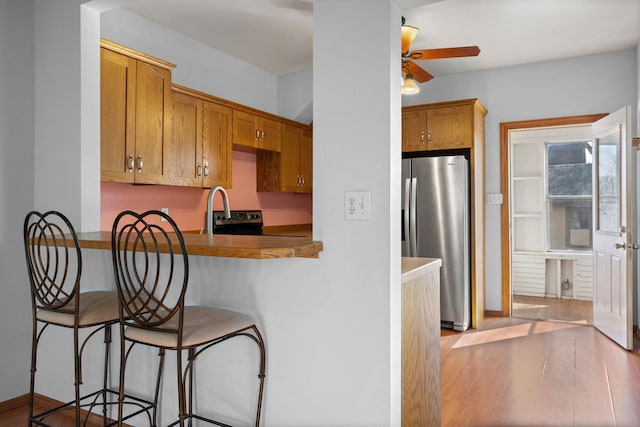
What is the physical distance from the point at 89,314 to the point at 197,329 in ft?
1.97

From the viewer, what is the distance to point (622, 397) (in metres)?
2.84

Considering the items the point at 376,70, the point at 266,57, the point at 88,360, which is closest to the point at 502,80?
the point at 266,57

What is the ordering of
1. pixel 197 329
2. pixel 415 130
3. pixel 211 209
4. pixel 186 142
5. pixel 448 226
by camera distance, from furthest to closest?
pixel 415 130, pixel 448 226, pixel 186 142, pixel 211 209, pixel 197 329

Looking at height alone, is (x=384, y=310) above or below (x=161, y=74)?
below

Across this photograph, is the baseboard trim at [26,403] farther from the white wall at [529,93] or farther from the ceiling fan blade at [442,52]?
the white wall at [529,93]

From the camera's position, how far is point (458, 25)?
376 cm

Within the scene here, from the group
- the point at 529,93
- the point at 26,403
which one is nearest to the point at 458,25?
the point at 529,93

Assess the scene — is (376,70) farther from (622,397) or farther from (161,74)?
(622,397)

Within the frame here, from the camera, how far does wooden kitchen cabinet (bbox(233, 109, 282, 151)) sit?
422 cm

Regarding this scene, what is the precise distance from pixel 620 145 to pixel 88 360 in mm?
4237

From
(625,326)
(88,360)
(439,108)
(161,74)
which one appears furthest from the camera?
(439,108)

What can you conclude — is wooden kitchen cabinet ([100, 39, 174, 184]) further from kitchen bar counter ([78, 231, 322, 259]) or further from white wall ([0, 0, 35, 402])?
kitchen bar counter ([78, 231, 322, 259])

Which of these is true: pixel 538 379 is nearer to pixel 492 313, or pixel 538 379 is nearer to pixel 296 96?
pixel 492 313

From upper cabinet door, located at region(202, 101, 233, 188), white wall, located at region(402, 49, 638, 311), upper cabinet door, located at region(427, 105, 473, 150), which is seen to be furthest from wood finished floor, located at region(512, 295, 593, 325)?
upper cabinet door, located at region(202, 101, 233, 188)
